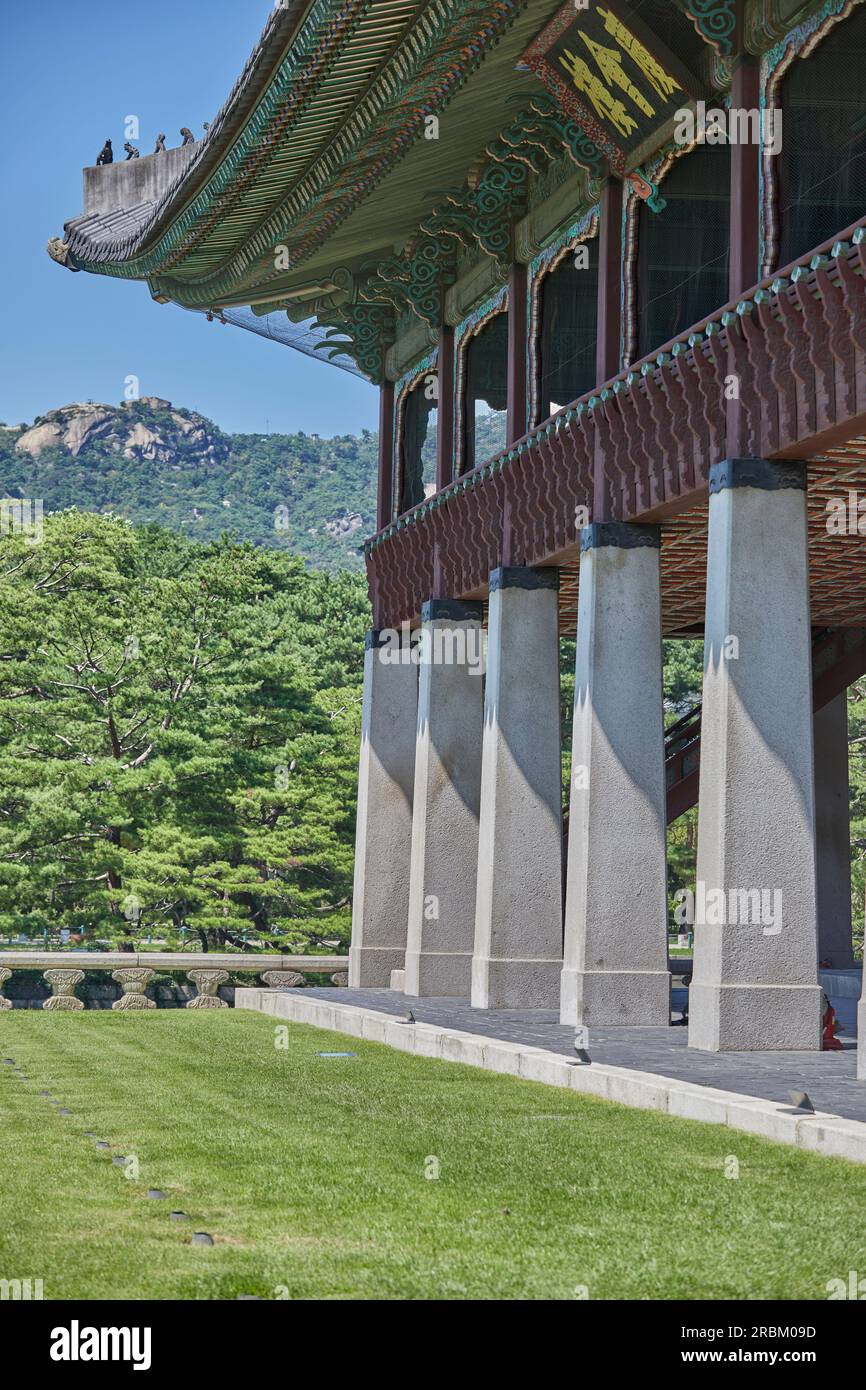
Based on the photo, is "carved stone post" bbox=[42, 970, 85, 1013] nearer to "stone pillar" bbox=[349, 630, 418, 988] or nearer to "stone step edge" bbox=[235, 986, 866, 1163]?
"stone pillar" bbox=[349, 630, 418, 988]

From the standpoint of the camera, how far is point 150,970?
35.2 metres

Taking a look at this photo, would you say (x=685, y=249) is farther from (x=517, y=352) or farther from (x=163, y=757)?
(x=163, y=757)

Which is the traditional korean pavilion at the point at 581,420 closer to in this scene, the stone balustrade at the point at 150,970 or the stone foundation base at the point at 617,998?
the stone foundation base at the point at 617,998

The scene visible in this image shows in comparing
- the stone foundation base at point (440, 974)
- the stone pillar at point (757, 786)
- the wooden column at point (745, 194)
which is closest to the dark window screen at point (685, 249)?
the wooden column at point (745, 194)

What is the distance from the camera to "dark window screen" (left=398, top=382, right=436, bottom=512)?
3366 centimetres

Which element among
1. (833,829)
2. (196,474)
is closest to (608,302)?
(833,829)

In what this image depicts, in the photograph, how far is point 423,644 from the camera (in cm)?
2983

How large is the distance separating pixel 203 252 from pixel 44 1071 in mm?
15908

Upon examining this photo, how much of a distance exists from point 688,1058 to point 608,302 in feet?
34.9

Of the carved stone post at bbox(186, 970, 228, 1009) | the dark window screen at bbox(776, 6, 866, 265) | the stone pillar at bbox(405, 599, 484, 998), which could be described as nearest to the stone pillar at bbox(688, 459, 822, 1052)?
the dark window screen at bbox(776, 6, 866, 265)

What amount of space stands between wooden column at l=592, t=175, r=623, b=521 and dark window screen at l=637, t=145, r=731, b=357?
0.37 m

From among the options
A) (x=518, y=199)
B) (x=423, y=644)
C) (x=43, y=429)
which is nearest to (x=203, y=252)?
(x=518, y=199)

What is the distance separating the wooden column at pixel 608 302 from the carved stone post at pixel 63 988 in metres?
16.0
